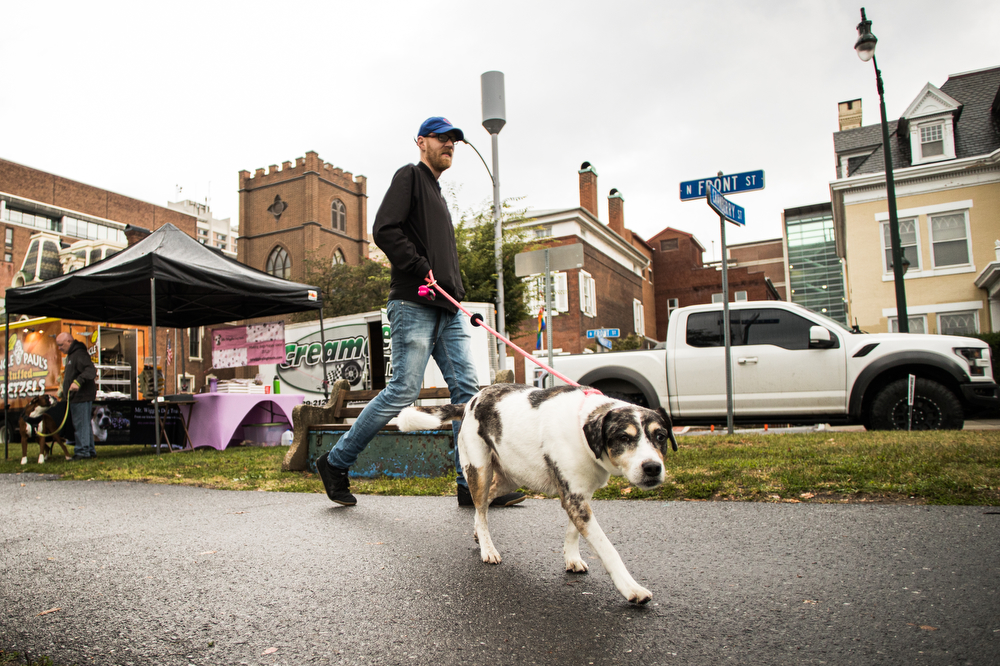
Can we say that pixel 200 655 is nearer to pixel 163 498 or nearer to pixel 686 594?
pixel 686 594

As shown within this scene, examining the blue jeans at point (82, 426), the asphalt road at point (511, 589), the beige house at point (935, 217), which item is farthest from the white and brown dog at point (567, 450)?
the beige house at point (935, 217)

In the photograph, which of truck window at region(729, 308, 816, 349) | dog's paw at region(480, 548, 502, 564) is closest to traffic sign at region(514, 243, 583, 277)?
truck window at region(729, 308, 816, 349)

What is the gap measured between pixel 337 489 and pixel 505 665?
285 cm

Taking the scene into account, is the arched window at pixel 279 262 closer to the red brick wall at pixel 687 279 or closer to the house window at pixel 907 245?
the red brick wall at pixel 687 279

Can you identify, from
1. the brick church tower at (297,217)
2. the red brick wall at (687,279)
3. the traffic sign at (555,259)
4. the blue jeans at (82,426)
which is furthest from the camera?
the brick church tower at (297,217)

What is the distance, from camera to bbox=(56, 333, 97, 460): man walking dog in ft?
31.4

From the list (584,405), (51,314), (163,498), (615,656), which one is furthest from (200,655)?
(51,314)

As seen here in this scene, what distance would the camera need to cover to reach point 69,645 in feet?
7.04

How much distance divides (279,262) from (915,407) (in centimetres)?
4842

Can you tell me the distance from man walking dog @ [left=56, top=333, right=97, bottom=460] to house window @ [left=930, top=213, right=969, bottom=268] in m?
25.7

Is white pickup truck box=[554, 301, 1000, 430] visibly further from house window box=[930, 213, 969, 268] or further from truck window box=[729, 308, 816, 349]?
house window box=[930, 213, 969, 268]

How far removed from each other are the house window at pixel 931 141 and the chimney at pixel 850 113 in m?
14.1

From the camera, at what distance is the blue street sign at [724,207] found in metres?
8.13

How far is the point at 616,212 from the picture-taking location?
132 feet
